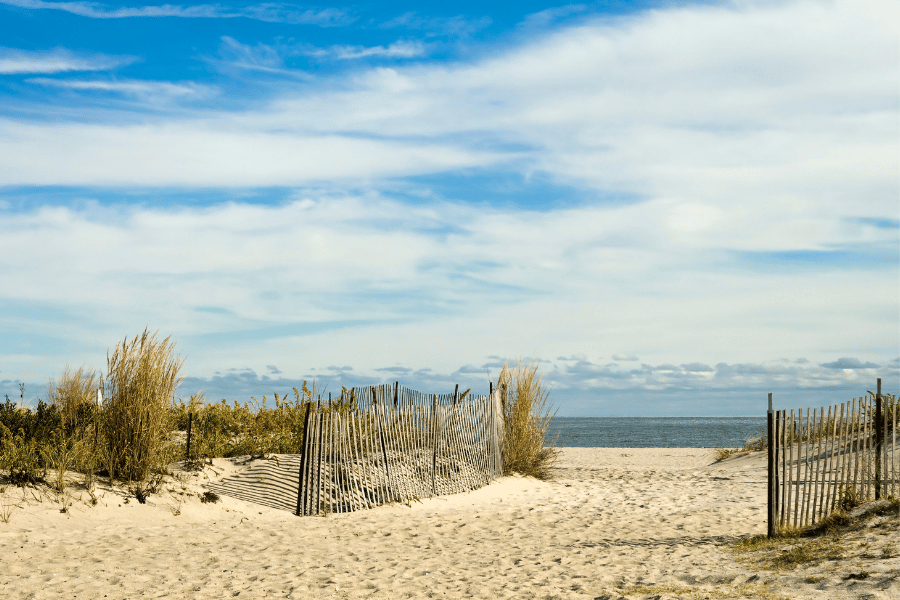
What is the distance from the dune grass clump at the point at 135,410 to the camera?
28.0 feet

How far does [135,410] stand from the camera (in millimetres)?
8539

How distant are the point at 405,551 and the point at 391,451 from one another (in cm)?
288

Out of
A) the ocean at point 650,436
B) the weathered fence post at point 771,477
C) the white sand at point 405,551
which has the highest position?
the weathered fence post at point 771,477

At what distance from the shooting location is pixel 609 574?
5996 millimetres

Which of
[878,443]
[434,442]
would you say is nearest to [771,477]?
[878,443]

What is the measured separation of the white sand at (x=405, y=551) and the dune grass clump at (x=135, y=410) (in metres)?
0.46

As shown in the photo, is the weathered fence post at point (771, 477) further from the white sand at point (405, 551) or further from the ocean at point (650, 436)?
A: the ocean at point (650, 436)

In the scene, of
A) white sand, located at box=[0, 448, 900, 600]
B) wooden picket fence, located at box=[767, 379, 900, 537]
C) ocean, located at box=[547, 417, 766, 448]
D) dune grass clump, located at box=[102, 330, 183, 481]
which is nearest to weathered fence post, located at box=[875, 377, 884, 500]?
wooden picket fence, located at box=[767, 379, 900, 537]

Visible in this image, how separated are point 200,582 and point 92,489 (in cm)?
317

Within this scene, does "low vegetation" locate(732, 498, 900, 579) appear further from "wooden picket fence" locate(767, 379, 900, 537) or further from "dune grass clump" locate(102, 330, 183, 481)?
"dune grass clump" locate(102, 330, 183, 481)

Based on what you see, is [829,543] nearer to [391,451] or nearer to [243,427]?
[391,451]

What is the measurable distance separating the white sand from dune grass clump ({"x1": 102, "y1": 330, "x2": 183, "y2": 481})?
46 centimetres

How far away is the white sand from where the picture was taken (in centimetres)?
550

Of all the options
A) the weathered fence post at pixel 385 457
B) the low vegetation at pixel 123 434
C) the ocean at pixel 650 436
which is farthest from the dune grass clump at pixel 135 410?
the ocean at pixel 650 436
